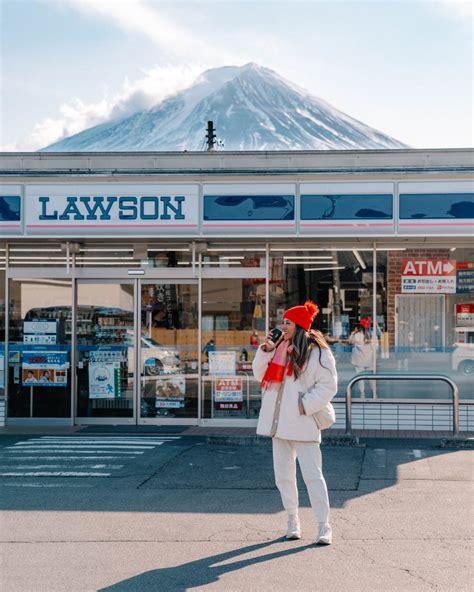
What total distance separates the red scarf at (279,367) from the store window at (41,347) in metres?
7.75

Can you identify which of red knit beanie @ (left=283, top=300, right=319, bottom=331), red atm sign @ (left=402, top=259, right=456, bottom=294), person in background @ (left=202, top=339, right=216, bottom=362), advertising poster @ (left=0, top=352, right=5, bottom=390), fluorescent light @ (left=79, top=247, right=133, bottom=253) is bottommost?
advertising poster @ (left=0, top=352, right=5, bottom=390)

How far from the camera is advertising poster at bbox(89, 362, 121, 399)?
45.9 ft

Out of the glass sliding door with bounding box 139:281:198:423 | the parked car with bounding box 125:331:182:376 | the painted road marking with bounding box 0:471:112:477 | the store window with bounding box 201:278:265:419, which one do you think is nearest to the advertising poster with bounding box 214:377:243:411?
the store window with bounding box 201:278:265:419

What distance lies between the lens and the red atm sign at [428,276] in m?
13.5

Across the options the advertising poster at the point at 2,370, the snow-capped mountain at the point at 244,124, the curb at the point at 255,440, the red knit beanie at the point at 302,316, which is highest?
the snow-capped mountain at the point at 244,124

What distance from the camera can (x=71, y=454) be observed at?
36.1 feet

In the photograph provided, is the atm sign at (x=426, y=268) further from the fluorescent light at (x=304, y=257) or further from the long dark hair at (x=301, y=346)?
the long dark hair at (x=301, y=346)

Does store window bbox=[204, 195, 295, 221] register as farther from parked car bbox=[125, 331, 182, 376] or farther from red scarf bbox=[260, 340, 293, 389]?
red scarf bbox=[260, 340, 293, 389]

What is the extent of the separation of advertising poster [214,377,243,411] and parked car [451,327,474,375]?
11.4 feet

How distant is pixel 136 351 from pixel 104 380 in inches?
28.9

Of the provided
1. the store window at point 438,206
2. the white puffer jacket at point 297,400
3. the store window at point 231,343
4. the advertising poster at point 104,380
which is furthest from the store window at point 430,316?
the white puffer jacket at point 297,400

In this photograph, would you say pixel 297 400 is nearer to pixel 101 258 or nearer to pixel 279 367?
pixel 279 367

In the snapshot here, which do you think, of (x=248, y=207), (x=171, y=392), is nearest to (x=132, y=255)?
(x=248, y=207)

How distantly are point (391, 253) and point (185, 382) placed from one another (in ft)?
12.9
